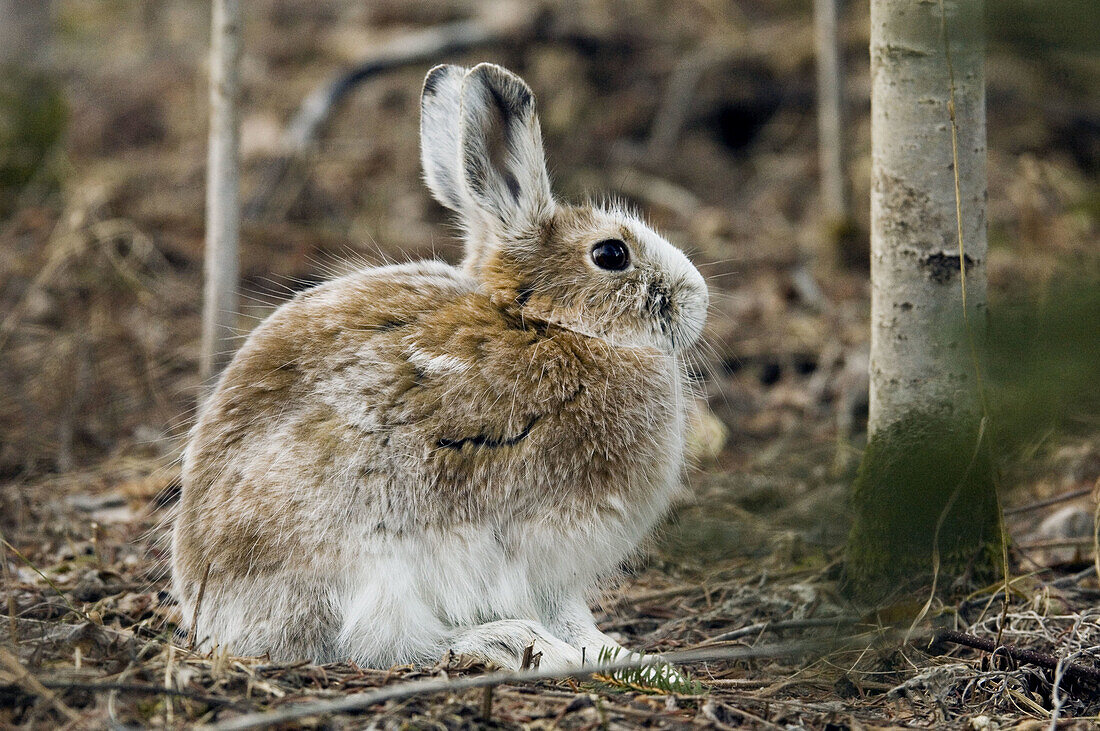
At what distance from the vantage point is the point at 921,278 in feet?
11.9

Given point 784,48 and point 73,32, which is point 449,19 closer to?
point 784,48

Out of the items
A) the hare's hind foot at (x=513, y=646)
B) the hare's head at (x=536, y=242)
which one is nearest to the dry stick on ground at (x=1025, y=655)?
the hare's hind foot at (x=513, y=646)

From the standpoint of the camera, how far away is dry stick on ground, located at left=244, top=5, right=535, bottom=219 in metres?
8.11

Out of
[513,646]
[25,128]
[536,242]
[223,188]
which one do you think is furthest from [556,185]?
[25,128]

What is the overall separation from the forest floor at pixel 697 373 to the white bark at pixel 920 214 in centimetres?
42

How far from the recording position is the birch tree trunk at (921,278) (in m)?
3.48

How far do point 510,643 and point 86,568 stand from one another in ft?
6.26

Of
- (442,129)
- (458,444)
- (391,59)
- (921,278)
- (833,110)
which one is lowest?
(458,444)

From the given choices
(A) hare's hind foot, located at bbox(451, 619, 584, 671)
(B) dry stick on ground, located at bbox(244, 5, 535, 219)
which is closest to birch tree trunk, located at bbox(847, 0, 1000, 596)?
(A) hare's hind foot, located at bbox(451, 619, 584, 671)

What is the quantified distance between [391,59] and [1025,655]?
7.17 metres

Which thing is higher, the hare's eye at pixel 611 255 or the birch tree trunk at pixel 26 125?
the birch tree trunk at pixel 26 125

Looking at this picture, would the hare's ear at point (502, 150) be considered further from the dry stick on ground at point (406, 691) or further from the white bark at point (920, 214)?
the dry stick on ground at point (406, 691)

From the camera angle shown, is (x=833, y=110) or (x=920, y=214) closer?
(x=920, y=214)

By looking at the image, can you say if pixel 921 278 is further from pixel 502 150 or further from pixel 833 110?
pixel 833 110
